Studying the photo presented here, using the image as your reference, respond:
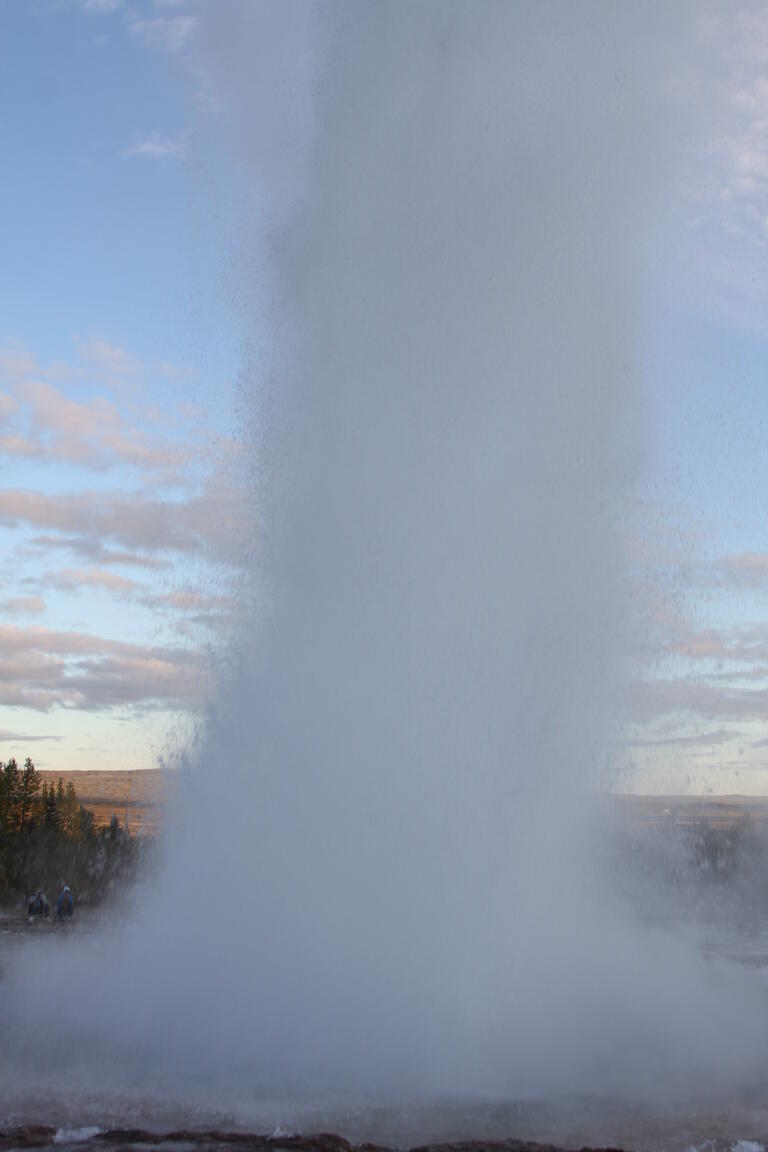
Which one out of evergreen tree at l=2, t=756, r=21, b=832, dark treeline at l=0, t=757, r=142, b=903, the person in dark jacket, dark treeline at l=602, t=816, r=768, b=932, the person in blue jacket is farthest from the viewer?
→ evergreen tree at l=2, t=756, r=21, b=832

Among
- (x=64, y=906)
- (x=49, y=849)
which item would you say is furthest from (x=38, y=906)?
(x=49, y=849)

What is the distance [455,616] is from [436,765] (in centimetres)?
274

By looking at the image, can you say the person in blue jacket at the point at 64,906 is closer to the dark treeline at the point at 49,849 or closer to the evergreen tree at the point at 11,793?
the dark treeline at the point at 49,849

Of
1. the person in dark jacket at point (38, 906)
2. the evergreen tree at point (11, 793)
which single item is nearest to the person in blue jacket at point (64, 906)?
the person in dark jacket at point (38, 906)

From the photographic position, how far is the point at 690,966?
701 inches

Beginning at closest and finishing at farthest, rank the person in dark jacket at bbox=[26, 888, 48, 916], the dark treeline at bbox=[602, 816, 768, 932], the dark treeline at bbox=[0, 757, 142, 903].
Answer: the person in dark jacket at bbox=[26, 888, 48, 916], the dark treeline at bbox=[602, 816, 768, 932], the dark treeline at bbox=[0, 757, 142, 903]

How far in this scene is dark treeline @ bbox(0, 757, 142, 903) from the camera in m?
49.9

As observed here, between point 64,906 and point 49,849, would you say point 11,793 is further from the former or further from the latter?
point 64,906

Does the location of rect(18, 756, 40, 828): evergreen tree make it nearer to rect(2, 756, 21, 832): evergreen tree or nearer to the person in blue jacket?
rect(2, 756, 21, 832): evergreen tree

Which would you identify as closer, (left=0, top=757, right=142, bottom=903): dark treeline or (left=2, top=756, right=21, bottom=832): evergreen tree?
(left=0, top=757, right=142, bottom=903): dark treeline

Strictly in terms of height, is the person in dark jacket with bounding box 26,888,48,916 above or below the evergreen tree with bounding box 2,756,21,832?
below

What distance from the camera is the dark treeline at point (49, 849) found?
164 ft

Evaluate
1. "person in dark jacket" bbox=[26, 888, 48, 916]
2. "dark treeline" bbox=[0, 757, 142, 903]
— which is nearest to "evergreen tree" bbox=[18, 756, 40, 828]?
"dark treeline" bbox=[0, 757, 142, 903]

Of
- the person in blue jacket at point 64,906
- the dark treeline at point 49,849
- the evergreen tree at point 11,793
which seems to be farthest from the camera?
the evergreen tree at point 11,793
